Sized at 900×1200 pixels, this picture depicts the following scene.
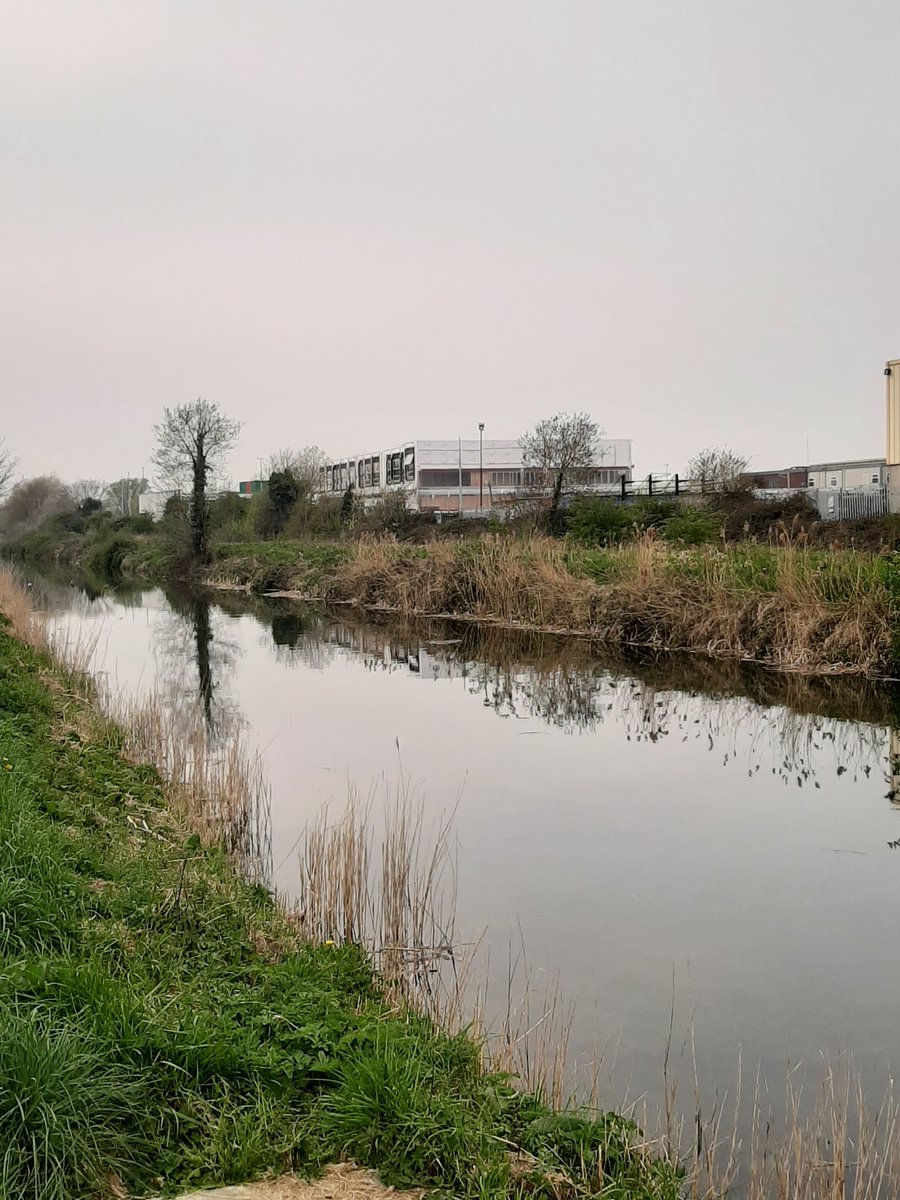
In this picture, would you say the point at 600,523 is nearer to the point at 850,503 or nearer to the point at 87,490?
the point at 850,503

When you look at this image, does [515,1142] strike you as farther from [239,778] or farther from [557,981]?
[239,778]

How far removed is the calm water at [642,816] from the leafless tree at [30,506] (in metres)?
65.1

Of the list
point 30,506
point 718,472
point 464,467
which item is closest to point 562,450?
point 718,472

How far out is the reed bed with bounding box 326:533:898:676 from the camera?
551 inches

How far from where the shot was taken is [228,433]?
44.1 metres

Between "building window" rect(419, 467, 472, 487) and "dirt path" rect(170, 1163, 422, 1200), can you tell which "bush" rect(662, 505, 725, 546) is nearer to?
"dirt path" rect(170, 1163, 422, 1200)

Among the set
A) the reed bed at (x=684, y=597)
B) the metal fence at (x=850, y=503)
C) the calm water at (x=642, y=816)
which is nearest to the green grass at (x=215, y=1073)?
the calm water at (x=642, y=816)

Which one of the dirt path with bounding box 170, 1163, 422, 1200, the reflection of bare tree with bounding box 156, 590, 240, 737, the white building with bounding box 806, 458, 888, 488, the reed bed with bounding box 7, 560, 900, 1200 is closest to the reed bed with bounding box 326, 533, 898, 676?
the reflection of bare tree with bounding box 156, 590, 240, 737

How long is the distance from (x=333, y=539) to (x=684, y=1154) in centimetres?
3986

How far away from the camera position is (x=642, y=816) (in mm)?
8188

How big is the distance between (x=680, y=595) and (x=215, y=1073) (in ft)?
46.3

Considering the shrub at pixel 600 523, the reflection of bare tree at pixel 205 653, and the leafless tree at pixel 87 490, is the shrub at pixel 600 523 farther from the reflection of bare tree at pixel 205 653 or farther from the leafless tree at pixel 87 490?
the leafless tree at pixel 87 490

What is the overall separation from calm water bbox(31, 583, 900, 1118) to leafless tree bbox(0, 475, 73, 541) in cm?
6512

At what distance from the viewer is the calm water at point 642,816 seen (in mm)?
4941
